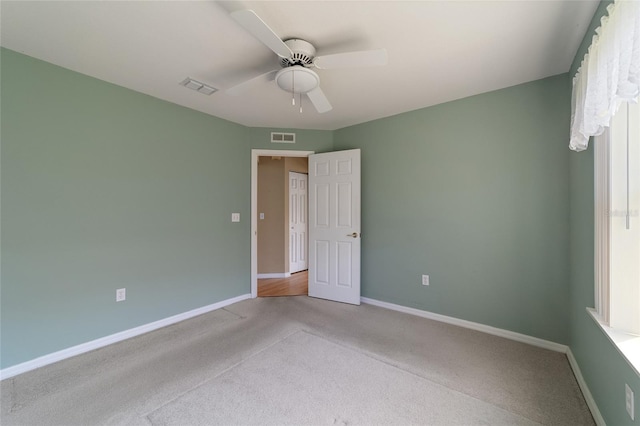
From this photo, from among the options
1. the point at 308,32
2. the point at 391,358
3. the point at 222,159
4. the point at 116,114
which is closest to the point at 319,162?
the point at 222,159

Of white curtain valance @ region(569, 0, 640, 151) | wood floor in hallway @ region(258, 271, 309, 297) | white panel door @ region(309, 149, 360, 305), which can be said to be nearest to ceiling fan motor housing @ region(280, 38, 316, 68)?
white curtain valance @ region(569, 0, 640, 151)

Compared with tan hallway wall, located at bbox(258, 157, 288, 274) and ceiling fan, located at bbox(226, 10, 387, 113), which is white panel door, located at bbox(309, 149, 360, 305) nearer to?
tan hallway wall, located at bbox(258, 157, 288, 274)

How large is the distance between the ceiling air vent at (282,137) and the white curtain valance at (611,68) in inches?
119

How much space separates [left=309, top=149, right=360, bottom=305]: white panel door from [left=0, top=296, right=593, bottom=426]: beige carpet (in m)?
0.92

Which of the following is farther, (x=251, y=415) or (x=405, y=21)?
(x=405, y=21)

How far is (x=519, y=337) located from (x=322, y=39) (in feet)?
10.2

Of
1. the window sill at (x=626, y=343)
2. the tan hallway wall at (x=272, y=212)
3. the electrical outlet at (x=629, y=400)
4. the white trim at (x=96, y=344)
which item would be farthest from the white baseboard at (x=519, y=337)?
the white trim at (x=96, y=344)

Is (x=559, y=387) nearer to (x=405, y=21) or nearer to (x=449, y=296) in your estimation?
(x=449, y=296)

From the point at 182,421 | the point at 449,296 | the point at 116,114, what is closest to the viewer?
the point at 182,421

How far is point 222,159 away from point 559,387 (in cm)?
387

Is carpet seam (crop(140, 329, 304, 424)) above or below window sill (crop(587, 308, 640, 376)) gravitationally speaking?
below

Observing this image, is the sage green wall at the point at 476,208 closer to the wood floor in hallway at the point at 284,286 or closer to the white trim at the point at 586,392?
the white trim at the point at 586,392

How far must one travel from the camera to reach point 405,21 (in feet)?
5.49

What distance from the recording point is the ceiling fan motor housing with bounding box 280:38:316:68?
1812 millimetres
